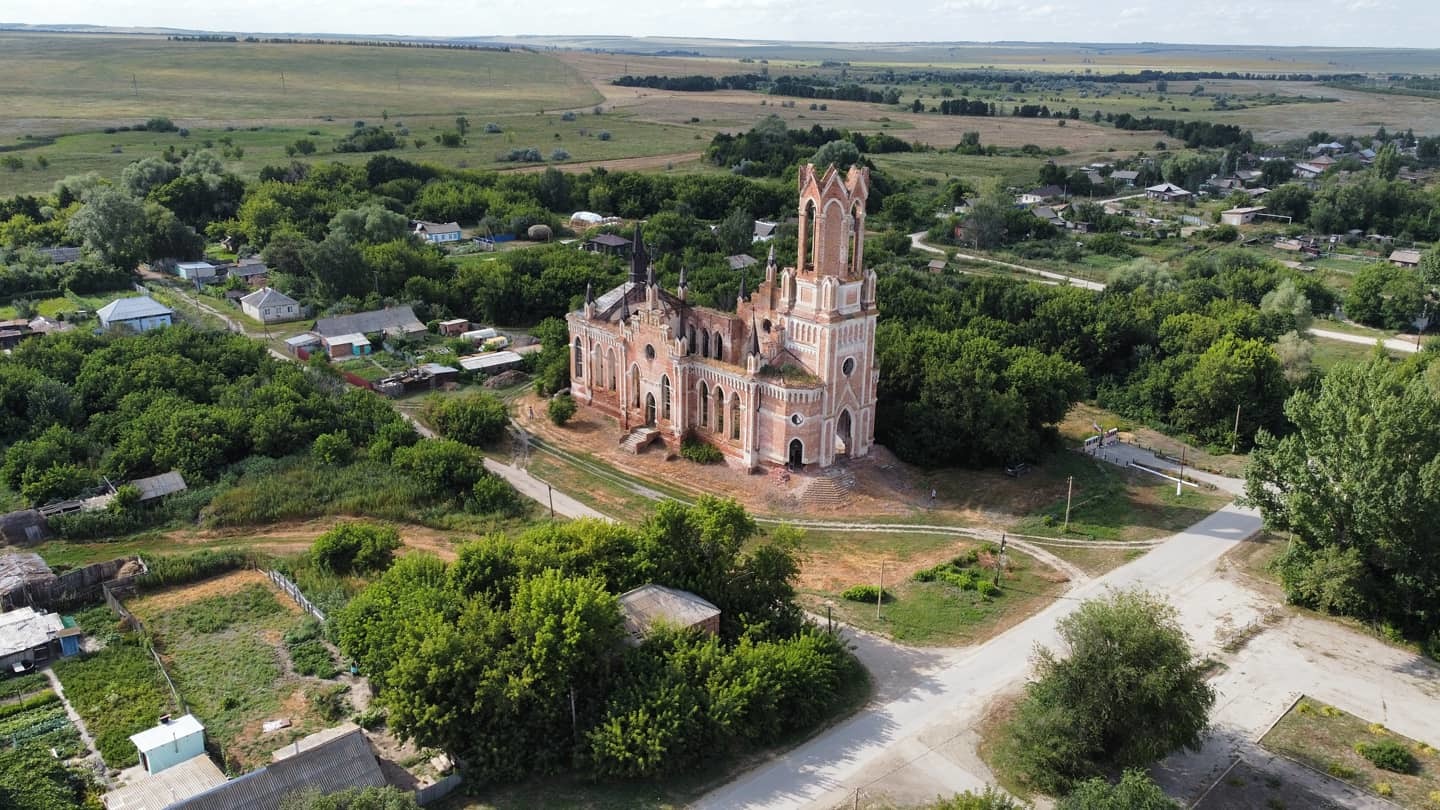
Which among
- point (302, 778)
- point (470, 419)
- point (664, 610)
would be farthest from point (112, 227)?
point (302, 778)

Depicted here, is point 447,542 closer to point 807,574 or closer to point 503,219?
point 807,574

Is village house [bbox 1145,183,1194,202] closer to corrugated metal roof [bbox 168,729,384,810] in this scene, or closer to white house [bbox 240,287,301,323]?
white house [bbox 240,287,301,323]

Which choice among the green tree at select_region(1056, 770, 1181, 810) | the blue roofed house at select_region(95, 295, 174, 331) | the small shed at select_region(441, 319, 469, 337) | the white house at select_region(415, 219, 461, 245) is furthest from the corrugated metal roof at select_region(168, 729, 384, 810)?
the white house at select_region(415, 219, 461, 245)

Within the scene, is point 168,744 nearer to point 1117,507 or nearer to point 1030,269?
point 1117,507

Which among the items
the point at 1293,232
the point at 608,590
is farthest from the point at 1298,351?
the point at 1293,232

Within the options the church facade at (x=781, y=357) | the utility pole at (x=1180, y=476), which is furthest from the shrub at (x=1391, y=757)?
the church facade at (x=781, y=357)

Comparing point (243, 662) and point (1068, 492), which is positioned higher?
point (1068, 492)
